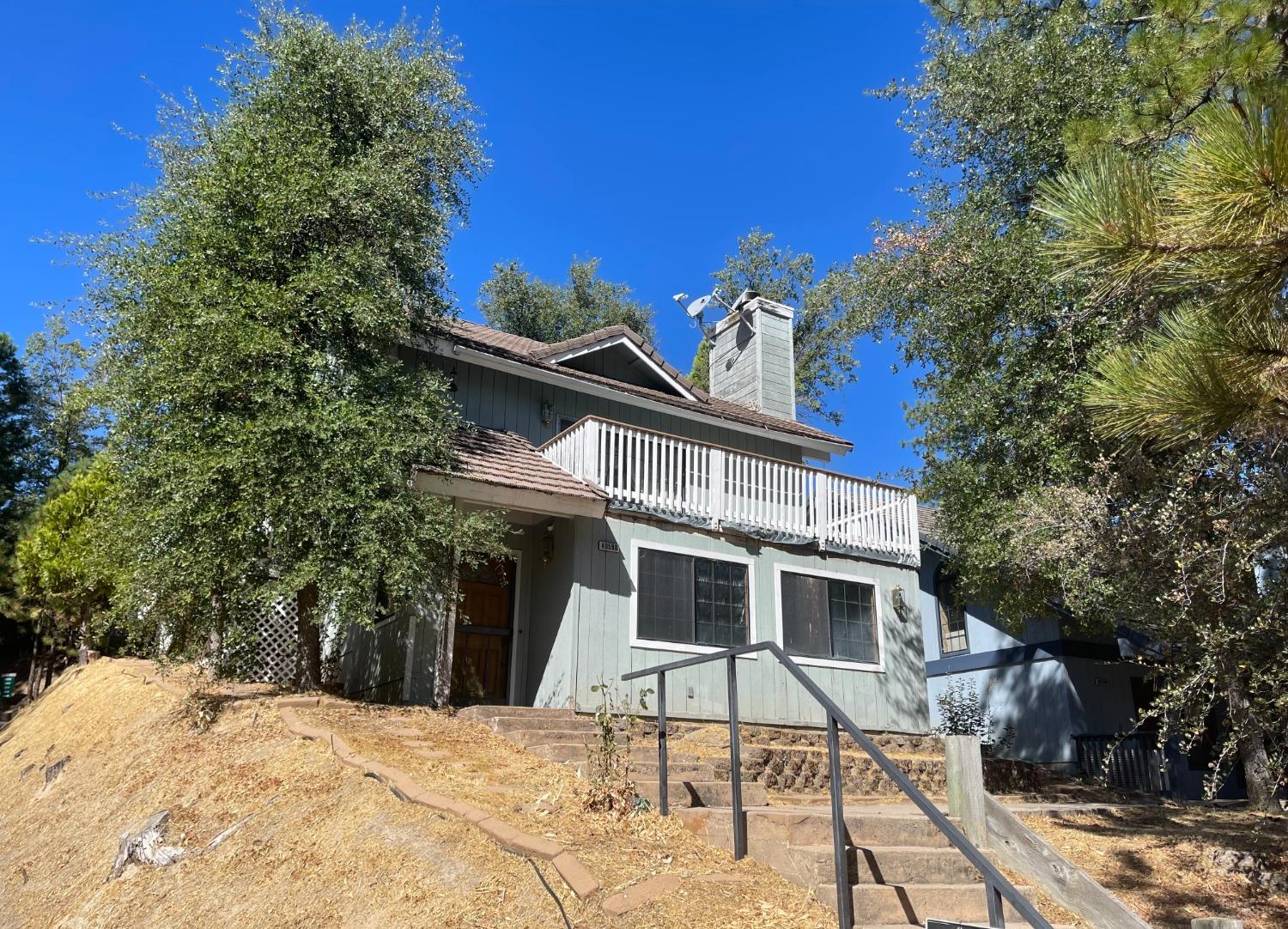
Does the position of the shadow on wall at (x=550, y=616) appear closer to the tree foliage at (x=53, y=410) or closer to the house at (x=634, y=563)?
the house at (x=634, y=563)

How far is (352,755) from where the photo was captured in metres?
7.09

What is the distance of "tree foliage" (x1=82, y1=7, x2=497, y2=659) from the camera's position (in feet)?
31.3

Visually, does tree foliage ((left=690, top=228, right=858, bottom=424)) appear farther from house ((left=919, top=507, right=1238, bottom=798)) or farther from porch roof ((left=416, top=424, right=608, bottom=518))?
porch roof ((left=416, top=424, right=608, bottom=518))

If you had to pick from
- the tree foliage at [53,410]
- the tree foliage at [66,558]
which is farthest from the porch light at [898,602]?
the tree foliage at [53,410]

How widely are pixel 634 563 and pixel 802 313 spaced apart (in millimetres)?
19710

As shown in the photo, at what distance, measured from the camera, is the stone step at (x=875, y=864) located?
198 inches

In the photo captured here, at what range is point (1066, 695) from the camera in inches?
678

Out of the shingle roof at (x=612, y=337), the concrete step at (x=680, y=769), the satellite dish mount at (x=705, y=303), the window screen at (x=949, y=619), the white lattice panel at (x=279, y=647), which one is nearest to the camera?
the concrete step at (x=680, y=769)

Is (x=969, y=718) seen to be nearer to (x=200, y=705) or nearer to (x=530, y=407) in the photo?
(x=530, y=407)

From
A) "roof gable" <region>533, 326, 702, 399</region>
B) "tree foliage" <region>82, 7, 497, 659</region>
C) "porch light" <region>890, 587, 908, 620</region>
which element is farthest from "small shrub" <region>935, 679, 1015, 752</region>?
"tree foliage" <region>82, 7, 497, 659</region>

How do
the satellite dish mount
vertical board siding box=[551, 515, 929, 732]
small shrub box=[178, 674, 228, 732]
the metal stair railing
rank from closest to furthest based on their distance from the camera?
the metal stair railing
small shrub box=[178, 674, 228, 732]
vertical board siding box=[551, 515, 929, 732]
the satellite dish mount

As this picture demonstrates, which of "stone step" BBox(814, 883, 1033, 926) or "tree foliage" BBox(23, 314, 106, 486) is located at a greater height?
"tree foliage" BBox(23, 314, 106, 486)

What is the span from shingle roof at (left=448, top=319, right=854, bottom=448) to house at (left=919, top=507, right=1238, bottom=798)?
3.24 metres

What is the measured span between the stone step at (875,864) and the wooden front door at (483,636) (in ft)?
26.1
